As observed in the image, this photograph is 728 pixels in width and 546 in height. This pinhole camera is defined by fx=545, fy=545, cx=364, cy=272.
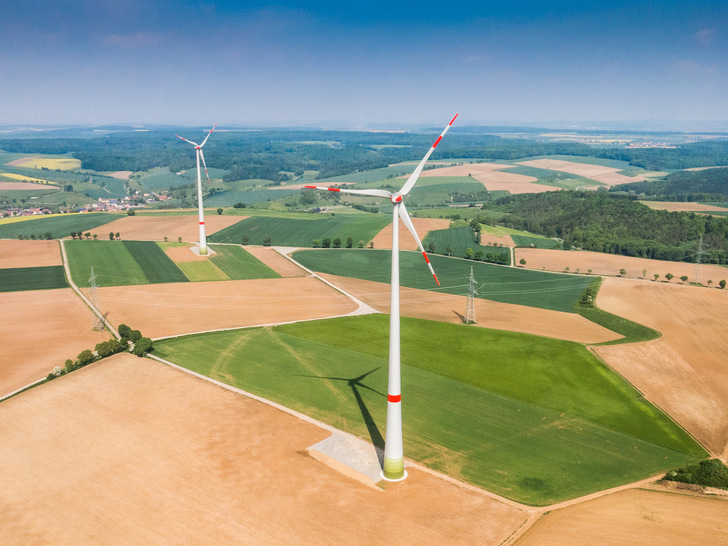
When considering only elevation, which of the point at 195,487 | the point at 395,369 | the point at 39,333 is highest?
the point at 395,369

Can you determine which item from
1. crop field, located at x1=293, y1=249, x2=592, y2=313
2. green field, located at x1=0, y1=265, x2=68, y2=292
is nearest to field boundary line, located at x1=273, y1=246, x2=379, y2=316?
crop field, located at x1=293, y1=249, x2=592, y2=313

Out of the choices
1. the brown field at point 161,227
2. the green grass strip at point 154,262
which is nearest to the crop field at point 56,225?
the brown field at point 161,227

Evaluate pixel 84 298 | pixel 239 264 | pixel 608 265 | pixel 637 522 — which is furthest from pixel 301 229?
Answer: pixel 637 522

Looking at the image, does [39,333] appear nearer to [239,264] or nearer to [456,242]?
[239,264]

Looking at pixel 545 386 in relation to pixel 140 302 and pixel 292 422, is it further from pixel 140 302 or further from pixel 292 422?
pixel 140 302

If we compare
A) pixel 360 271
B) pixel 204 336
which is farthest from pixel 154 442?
pixel 360 271

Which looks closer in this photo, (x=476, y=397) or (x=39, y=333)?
(x=476, y=397)

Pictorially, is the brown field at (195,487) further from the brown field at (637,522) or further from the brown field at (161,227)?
the brown field at (161,227)

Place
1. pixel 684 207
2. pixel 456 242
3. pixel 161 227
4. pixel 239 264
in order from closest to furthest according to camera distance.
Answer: pixel 239 264 < pixel 456 242 < pixel 161 227 < pixel 684 207
